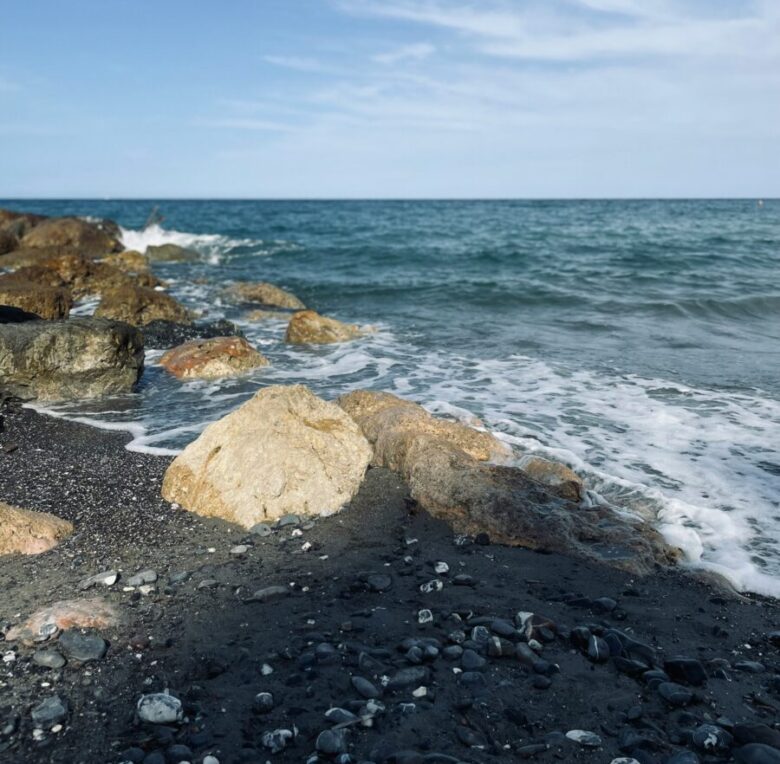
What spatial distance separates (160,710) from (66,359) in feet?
19.2

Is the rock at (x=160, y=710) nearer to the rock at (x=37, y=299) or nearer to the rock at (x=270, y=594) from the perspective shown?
the rock at (x=270, y=594)

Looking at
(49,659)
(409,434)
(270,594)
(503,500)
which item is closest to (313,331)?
(409,434)

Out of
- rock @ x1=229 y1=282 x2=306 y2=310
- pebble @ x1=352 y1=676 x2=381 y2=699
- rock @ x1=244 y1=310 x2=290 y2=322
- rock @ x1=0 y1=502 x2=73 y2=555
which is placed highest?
rock @ x1=229 y1=282 x2=306 y2=310

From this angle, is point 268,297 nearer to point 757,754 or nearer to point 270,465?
point 270,465

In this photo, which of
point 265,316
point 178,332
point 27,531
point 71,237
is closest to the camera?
point 27,531

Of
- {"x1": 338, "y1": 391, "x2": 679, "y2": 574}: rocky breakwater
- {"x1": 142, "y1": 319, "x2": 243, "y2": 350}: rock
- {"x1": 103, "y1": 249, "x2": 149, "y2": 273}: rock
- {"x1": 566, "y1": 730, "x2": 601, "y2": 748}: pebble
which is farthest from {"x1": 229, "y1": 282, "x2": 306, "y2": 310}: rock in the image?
{"x1": 566, "y1": 730, "x2": 601, "y2": 748}: pebble

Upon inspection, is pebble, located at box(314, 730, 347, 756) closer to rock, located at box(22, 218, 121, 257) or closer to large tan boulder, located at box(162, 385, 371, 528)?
large tan boulder, located at box(162, 385, 371, 528)

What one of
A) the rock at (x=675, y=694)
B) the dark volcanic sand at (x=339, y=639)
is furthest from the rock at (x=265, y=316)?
the rock at (x=675, y=694)

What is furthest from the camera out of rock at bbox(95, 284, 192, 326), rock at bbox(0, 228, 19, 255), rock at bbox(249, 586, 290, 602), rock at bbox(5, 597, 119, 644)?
rock at bbox(0, 228, 19, 255)

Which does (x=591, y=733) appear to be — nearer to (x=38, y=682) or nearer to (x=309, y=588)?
(x=309, y=588)

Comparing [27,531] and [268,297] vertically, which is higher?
[268,297]

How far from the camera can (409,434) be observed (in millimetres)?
5520

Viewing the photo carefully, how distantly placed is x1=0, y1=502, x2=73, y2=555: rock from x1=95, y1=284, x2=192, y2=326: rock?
7.41m

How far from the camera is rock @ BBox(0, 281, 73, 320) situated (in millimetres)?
10305
